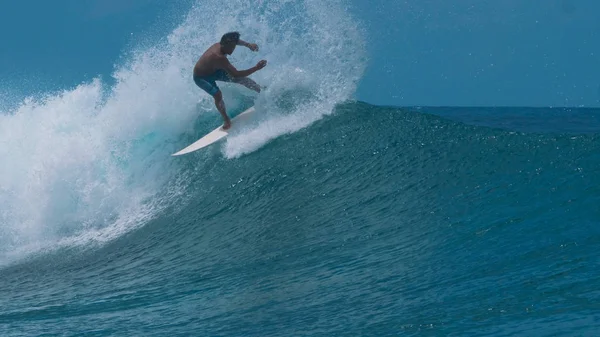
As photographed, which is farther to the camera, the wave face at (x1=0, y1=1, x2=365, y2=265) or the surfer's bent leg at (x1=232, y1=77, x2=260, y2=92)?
the wave face at (x1=0, y1=1, x2=365, y2=265)

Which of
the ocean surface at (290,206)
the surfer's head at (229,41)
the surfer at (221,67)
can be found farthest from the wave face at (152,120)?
the surfer's head at (229,41)

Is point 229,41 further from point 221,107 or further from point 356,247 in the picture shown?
point 356,247

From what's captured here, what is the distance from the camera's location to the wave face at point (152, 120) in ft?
26.0

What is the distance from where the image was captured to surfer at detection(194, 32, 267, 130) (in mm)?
7051

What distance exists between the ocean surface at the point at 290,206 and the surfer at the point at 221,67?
0.61 m

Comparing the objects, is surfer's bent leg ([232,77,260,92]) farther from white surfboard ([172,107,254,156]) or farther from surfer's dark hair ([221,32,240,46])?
surfer's dark hair ([221,32,240,46])

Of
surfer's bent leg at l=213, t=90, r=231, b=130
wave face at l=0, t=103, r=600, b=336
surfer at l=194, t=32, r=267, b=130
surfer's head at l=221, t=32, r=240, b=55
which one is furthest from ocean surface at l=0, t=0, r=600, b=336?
surfer's head at l=221, t=32, r=240, b=55

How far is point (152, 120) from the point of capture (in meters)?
9.19

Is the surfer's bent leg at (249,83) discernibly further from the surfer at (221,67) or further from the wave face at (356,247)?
the wave face at (356,247)

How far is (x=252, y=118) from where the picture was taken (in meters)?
8.04

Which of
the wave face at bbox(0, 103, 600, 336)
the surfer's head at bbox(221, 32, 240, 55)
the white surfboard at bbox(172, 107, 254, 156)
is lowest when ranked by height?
the wave face at bbox(0, 103, 600, 336)

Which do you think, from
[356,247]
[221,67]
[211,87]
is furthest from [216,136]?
[356,247]

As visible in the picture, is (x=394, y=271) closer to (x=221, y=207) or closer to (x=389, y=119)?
(x=221, y=207)

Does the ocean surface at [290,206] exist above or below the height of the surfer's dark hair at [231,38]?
below
